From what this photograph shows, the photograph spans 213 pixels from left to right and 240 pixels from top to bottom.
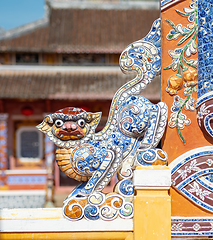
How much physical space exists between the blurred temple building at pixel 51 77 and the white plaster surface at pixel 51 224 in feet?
24.6

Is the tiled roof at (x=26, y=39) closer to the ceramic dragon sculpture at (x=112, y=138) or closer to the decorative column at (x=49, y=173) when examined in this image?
the decorative column at (x=49, y=173)

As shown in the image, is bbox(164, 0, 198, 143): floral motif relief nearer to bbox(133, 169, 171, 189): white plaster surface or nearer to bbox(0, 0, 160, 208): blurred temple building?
bbox(133, 169, 171, 189): white plaster surface

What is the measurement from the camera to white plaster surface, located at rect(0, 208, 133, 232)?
1.96 m

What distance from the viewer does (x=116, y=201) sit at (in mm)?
1991

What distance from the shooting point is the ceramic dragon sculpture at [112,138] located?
1999 millimetres

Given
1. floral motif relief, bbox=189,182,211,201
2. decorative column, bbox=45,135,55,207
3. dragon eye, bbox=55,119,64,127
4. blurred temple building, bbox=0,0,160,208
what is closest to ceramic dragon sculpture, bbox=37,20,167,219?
dragon eye, bbox=55,119,64,127

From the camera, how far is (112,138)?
82.4 inches

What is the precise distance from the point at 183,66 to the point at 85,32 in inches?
387

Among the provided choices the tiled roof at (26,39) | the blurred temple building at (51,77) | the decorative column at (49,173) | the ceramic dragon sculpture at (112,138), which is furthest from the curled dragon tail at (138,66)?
the tiled roof at (26,39)

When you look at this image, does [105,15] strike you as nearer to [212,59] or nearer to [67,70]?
[67,70]

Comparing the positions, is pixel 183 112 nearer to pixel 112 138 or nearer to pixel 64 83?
pixel 112 138

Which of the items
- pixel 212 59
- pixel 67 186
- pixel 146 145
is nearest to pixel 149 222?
pixel 146 145

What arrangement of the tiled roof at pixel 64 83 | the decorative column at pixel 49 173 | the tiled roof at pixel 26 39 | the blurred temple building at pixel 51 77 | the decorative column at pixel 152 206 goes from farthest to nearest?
the tiled roof at pixel 26 39 → the blurred temple building at pixel 51 77 → the tiled roof at pixel 64 83 → the decorative column at pixel 49 173 → the decorative column at pixel 152 206

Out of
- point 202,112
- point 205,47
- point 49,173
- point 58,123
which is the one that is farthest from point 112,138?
point 49,173
